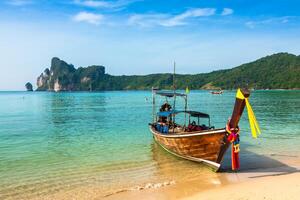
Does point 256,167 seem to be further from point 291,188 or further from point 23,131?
point 23,131

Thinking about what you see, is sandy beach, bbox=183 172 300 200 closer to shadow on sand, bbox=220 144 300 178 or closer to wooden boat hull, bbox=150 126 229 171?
shadow on sand, bbox=220 144 300 178

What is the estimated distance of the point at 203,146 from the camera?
1716 cm

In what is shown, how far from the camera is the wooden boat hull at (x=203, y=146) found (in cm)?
1622

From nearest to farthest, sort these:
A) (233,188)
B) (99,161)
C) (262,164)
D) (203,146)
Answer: (233,188) → (203,146) → (262,164) → (99,161)

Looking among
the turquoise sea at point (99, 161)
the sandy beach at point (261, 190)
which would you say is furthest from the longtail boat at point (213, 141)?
the sandy beach at point (261, 190)

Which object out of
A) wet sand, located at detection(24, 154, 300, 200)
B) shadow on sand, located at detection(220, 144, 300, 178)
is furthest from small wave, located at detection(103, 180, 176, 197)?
shadow on sand, located at detection(220, 144, 300, 178)

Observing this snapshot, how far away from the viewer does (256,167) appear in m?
17.7

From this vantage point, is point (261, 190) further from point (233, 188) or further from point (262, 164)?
point (262, 164)

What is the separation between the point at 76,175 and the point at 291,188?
1011 centimetres

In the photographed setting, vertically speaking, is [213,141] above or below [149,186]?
above

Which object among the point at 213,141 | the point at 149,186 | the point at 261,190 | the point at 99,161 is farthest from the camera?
the point at 99,161

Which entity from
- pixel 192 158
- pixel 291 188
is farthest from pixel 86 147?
pixel 291 188

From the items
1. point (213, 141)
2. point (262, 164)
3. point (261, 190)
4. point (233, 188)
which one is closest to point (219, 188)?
point (233, 188)

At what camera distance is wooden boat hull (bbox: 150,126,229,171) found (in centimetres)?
1622
